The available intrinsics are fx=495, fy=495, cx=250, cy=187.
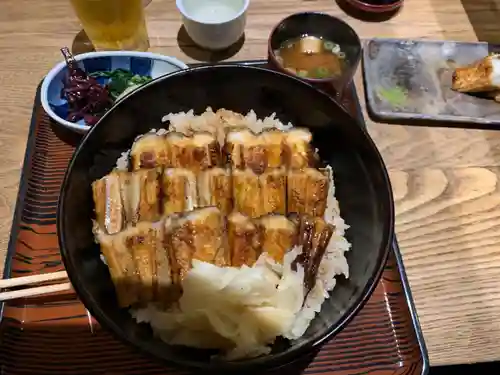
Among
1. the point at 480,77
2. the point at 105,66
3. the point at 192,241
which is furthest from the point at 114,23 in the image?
the point at 480,77

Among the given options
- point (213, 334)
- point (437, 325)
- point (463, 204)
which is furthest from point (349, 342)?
point (463, 204)

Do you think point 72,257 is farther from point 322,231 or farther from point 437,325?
point 437,325

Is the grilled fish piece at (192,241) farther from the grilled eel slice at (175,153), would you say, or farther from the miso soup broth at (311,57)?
the miso soup broth at (311,57)

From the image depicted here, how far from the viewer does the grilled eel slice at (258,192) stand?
1595mm

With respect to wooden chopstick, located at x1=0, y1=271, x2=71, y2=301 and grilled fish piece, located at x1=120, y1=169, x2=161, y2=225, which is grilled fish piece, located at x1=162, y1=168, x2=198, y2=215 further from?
wooden chopstick, located at x1=0, y1=271, x2=71, y2=301

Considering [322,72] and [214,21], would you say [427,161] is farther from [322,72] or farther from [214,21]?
[214,21]

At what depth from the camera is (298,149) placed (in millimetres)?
1707

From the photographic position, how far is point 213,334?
1.40m

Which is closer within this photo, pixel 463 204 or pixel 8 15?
pixel 463 204

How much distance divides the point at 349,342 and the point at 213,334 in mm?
481

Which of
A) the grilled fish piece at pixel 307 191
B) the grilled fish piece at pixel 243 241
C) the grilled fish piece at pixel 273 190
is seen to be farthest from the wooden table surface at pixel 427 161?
the grilled fish piece at pixel 243 241

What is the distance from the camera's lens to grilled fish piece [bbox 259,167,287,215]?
1.59 m

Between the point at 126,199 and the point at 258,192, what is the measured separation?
16.8 inches

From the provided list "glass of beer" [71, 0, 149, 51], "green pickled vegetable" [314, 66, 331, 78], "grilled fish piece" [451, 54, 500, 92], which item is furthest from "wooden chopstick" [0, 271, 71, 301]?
"grilled fish piece" [451, 54, 500, 92]
